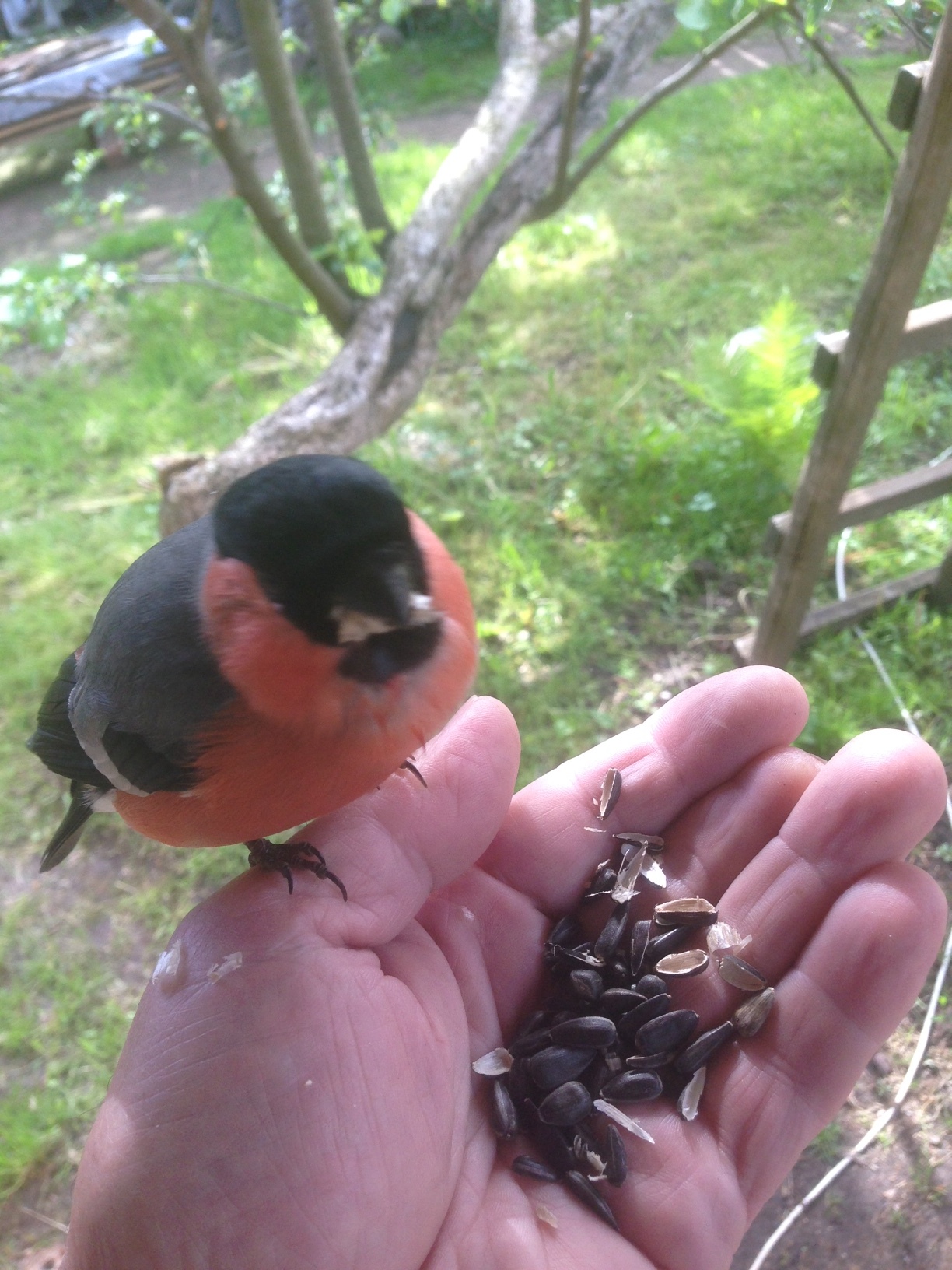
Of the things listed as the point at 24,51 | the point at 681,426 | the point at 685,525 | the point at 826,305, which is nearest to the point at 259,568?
the point at 685,525

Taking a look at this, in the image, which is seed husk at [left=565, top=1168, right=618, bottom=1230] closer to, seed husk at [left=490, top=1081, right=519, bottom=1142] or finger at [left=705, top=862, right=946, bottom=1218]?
seed husk at [left=490, top=1081, right=519, bottom=1142]

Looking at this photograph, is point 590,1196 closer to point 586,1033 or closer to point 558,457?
point 586,1033

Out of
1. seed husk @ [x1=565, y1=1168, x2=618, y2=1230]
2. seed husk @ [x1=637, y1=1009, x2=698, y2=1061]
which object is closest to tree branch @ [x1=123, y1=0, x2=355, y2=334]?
seed husk @ [x1=637, y1=1009, x2=698, y2=1061]

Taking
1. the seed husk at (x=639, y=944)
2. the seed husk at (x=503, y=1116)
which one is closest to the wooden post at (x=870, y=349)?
the seed husk at (x=639, y=944)

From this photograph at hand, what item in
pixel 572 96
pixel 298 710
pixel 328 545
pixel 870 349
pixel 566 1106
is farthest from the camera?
pixel 572 96

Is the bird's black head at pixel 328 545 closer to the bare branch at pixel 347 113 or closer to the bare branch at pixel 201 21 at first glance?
the bare branch at pixel 201 21

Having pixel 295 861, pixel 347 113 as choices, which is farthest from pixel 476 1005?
pixel 347 113
